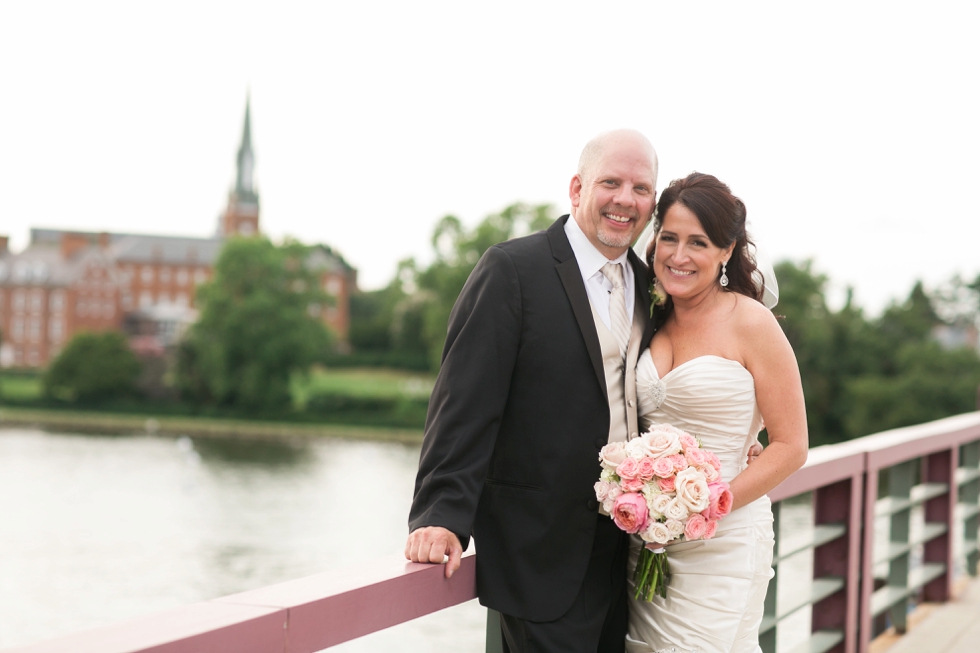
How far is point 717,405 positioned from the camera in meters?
2.58

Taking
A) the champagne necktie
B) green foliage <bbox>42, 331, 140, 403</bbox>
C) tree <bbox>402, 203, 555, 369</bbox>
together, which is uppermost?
tree <bbox>402, 203, 555, 369</bbox>

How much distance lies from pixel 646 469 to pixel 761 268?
91cm

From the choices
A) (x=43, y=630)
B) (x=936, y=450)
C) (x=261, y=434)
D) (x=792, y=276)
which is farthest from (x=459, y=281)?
(x=936, y=450)

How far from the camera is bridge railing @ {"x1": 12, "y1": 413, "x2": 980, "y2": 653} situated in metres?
1.57

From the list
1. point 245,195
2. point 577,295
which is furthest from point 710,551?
point 245,195

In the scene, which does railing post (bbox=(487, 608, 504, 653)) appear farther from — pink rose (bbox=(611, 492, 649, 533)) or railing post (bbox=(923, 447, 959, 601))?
railing post (bbox=(923, 447, 959, 601))

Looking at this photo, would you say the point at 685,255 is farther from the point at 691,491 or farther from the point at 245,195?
the point at 245,195

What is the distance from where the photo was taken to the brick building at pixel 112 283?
76188 millimetres

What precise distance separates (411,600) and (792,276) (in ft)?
175

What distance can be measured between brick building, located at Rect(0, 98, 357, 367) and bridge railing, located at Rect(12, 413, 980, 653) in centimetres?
6706

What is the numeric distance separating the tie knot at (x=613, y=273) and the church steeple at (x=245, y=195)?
90.3 meters

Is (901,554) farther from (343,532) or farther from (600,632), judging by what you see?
(343,532)

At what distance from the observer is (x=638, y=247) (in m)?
3.02

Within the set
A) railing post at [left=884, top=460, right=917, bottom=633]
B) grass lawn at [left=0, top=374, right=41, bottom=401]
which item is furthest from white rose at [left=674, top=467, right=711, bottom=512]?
grass lawn at [left=0, top=374, right=41, bottom=401]
